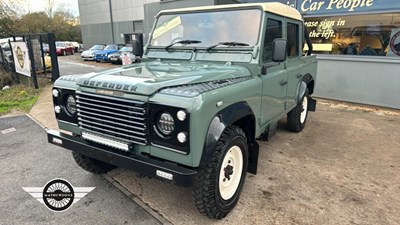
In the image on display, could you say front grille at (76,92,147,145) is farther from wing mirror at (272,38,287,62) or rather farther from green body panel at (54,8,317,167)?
wing mirror at (272,38,287,62)

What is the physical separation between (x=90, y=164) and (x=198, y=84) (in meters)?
1.82

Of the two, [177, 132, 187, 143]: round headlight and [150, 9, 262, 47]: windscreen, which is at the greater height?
[150, 9, 262, 47]: windscreen

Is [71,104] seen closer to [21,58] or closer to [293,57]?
[293,57]

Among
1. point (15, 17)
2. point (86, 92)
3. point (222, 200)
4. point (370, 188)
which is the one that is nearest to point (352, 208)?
point (370, 188)

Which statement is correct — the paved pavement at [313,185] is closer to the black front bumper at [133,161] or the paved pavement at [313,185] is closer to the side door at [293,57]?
the black front bumper at [133,161]

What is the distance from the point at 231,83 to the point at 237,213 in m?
1.31

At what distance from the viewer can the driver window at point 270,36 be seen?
3549 millimetres

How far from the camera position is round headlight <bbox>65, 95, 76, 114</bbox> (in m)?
3.08

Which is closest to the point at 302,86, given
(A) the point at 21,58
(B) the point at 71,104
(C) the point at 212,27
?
(C) the point at 212,27

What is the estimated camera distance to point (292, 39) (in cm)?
455

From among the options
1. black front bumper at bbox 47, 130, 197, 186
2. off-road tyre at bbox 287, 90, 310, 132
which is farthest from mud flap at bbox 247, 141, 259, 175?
off-road tyre at bbox 287, 90, 310, 132

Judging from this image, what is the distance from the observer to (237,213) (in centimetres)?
298

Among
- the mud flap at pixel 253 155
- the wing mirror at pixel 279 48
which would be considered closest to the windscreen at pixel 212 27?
the wing mirror at pixel 279 48

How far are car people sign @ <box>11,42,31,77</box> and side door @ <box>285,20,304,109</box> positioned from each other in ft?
28.4
